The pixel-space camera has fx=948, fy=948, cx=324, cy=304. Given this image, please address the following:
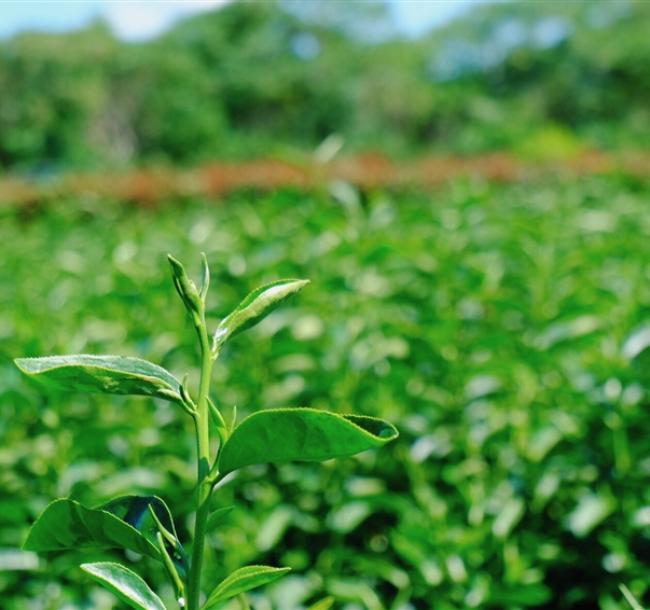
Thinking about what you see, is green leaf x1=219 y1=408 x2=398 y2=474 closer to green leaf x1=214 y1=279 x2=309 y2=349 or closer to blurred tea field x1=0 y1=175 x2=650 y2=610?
green leaf x1=214 y1=279 x2=309 y2=349

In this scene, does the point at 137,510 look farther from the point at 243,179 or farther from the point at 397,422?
the point at 243,179

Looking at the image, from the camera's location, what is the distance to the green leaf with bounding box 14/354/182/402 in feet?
2.00

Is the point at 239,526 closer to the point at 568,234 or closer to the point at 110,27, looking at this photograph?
the point at 568,234

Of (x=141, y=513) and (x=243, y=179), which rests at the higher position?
(x=141, y=513)

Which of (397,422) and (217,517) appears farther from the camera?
(397,422)

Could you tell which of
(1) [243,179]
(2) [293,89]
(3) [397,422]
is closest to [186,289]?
(3) [397,422]

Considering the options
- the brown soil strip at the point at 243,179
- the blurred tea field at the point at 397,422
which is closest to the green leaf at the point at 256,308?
the blurred tea field at the point at 397,422

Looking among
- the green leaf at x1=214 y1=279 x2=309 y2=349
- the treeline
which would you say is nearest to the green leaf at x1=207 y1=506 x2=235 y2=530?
the green leaf at x1=214 y1=279 x2=309 y2=349

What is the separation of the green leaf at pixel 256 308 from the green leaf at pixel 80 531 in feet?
0.47

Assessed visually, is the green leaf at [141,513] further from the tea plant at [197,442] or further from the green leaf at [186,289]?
the green leaf at [186,289]

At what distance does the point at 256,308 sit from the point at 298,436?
108mm

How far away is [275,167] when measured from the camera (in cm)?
1320

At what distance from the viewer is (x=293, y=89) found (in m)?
50.4

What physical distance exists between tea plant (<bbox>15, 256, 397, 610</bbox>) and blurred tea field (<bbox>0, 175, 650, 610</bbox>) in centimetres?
99
